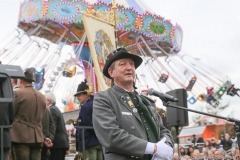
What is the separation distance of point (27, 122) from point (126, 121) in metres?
2.78

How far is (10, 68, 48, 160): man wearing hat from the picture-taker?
5.62 metres

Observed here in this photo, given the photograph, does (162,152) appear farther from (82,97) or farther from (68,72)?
(68,72)

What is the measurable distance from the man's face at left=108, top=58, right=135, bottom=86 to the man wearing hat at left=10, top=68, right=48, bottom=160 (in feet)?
8.21

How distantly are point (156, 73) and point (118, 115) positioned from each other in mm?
22804

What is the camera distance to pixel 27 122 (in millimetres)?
5730

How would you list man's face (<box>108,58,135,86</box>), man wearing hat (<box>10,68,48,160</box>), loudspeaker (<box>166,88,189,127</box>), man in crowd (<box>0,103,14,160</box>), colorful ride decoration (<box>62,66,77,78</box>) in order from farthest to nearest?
1. colorful ride decoration (<box>62,66,77,78</box>)
2. loudspeaker (<box>166,88,189,127</box>)
3. man wearing hat (<box>10,68,48,160</box>)
4. man in crowd (<box>0,103,14,160</box>)
5. man's face (<box>108,58,135,86</box>)

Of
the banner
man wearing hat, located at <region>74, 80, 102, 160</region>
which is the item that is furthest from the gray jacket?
the banner

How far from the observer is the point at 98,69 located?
1139cm

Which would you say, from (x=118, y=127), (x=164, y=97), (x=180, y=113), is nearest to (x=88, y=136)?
(x=180, y=113)

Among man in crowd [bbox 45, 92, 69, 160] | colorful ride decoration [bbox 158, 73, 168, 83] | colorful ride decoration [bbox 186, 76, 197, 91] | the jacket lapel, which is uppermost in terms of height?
colorful ride decoration [bbox 158, 73, 168, 83]

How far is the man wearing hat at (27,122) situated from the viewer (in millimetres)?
5617

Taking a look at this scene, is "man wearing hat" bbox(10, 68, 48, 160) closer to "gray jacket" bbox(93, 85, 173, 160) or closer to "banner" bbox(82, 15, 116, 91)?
"gray jacket" bbox(93, 85, 173, 160)

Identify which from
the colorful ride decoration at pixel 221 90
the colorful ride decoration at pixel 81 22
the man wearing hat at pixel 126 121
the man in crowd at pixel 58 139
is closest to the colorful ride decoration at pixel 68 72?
the colorful ride decoration at pixel 81 22

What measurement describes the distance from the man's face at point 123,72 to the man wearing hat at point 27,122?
2.50 m
